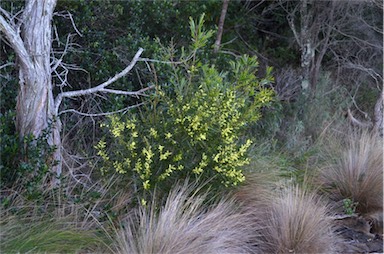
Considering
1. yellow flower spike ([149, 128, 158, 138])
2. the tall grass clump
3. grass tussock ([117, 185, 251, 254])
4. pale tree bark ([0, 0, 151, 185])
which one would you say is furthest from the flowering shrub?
pale tree bark ([0, 0, 151, 185])

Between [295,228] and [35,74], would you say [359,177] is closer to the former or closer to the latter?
[295,228]

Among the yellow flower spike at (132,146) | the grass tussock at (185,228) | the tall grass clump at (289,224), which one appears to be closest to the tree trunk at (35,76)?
the yellow flower spike at (132,146)

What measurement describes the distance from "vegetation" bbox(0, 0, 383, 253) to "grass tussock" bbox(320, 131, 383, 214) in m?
0.02

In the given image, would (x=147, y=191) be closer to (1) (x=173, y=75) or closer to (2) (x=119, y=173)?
(2) (x=119, y=173)

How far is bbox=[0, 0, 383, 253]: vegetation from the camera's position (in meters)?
5.20

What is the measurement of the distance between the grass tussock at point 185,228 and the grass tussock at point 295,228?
11.0 inches

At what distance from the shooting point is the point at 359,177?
288 inches

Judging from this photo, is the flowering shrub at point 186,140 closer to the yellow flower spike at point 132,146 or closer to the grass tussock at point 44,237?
the yellow flower spike at point 132,146

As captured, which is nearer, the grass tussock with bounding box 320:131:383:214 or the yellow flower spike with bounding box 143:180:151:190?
the yellow flower spike with bounding box 143:180:151:190

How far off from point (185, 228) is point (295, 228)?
1.31 metres

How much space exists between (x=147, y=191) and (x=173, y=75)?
1.40 m

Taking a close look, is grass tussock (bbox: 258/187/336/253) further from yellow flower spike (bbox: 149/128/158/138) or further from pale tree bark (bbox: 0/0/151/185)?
pale tree bark (bbox: 0/0/151/185)

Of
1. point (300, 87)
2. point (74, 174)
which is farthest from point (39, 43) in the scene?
point (300, 87)

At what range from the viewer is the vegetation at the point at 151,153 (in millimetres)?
5195
